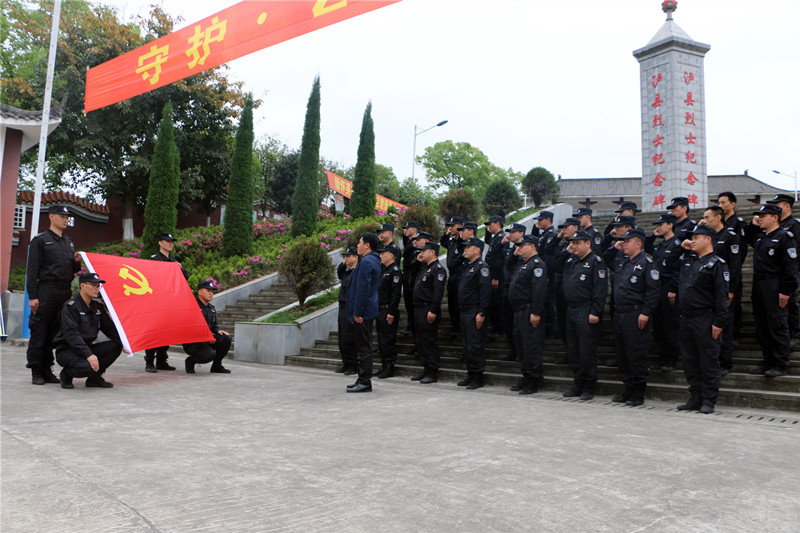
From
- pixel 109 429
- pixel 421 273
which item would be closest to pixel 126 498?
pixel 109 429

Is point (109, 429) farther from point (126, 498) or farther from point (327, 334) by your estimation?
point (327, 334)

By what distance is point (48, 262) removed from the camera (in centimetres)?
657

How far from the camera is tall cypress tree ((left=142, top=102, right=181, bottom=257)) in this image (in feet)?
68.7

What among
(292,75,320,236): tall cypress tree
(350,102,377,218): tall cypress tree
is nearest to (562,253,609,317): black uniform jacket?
(292,75,320,236): tall cypress tree

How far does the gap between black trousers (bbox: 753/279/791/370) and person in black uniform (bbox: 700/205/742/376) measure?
254 mm

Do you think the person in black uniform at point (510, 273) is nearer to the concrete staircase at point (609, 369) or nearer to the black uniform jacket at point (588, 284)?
the concrete staircase at point (609, 369)

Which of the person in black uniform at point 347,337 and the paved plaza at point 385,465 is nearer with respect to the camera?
the paved plaza at point 385,465

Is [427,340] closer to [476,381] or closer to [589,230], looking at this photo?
[476,381]

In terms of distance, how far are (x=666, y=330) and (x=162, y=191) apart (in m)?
19.3

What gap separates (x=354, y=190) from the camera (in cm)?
2325

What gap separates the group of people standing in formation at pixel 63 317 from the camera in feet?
20.5

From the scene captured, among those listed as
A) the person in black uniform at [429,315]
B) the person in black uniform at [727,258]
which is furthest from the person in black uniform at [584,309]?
the person in black uniform at [429,315]

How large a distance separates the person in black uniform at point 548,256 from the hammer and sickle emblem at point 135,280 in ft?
17.4

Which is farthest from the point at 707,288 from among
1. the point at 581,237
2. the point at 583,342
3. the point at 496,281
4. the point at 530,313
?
the point at 496,281
